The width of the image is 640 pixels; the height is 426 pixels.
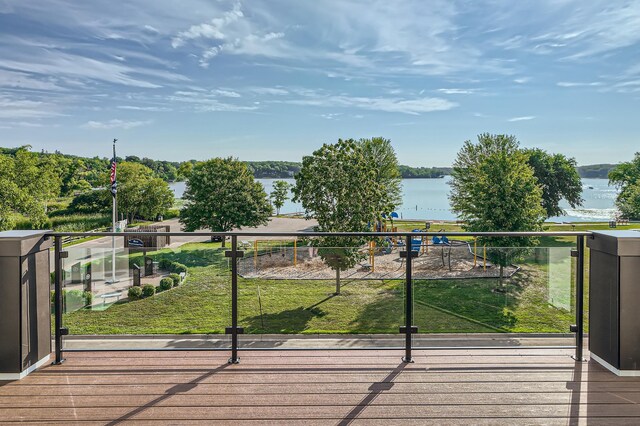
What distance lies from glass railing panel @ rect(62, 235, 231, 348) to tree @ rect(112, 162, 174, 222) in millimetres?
35475

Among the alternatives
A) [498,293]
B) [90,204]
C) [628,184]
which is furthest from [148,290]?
[90,204]

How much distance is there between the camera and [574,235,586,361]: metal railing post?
2.99 metres

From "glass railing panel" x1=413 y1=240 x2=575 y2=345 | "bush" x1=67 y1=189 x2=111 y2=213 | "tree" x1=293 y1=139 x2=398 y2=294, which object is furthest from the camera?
"bush" x1=67 y1=189 x2=111 y2=213

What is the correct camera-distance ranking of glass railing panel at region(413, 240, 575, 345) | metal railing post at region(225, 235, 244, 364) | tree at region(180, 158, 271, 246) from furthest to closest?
tree at region(180, 158, 271, 246) < glass railing panel at region(413, 240, 575, 345) < metal railing post at region(225, 235, 244, 364)

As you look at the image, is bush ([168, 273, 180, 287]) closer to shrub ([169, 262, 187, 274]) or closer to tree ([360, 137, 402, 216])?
shrub ([169, 262, 187, 274])

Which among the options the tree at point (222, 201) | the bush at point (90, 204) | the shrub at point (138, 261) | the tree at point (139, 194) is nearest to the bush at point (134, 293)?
the shrub at point (138, 261)

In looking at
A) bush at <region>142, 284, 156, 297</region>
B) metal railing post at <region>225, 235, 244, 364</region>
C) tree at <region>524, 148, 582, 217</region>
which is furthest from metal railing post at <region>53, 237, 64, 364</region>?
tree at <region>524, 148, 582, 217</region>

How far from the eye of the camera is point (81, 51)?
3119 cm

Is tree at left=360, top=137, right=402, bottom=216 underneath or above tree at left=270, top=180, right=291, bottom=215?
above

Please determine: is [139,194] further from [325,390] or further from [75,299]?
[325,390]

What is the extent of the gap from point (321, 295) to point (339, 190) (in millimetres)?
8747

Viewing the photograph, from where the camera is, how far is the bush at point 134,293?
3.33 metres

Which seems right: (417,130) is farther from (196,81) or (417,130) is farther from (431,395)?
(431,395)

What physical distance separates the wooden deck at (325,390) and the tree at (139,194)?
3610 cm
